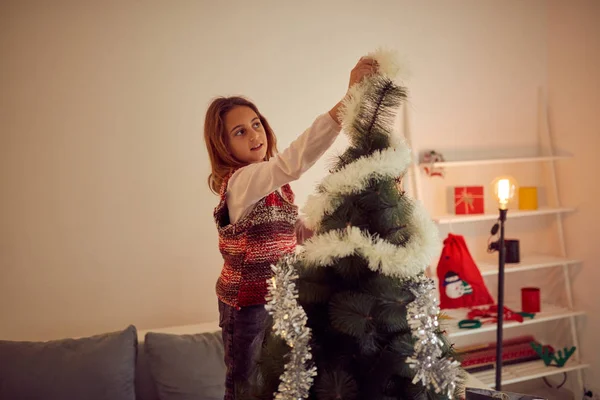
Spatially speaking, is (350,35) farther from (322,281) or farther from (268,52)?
(322,281)

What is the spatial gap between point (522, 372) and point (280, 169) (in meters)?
2.53

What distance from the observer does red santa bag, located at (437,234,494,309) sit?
2.63 m

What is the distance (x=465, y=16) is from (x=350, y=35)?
76 centimetres

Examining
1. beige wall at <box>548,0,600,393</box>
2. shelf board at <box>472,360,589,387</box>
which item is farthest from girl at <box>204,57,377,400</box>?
beige wall at <box>548,0,600,393</box>

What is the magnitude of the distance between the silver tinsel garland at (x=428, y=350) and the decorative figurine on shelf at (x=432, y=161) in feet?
6.76

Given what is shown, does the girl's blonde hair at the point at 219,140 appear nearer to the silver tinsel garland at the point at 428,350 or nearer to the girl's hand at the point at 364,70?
the girl's hand at the point at 364,70

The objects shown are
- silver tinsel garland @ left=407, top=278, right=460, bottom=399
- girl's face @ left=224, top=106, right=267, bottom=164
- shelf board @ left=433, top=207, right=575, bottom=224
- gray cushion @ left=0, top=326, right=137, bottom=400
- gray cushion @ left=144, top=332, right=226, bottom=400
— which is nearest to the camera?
silver tinsel garland @ left=407, top=278, right=460, bottom=399

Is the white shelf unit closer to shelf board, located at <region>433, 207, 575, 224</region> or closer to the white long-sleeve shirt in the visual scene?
shelf board, located at <region>433, 207, 575, 224</region>

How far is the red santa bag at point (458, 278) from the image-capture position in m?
2.63

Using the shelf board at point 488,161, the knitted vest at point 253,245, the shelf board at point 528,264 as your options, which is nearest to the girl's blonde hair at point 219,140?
the knitted vest at point 253,245

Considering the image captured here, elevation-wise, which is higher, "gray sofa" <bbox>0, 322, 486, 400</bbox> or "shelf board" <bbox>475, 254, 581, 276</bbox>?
"shelf board" <bbox>475, 254, 581, 276</bbox>

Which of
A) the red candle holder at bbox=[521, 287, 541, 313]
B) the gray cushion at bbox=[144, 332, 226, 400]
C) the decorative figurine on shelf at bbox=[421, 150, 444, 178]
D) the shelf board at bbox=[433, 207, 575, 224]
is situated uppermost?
the decorative figurine on shelf at bbox=[421, 150, 444, 178]

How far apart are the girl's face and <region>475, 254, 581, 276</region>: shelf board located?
5.84 ft

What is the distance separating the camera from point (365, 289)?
2.86 ft
